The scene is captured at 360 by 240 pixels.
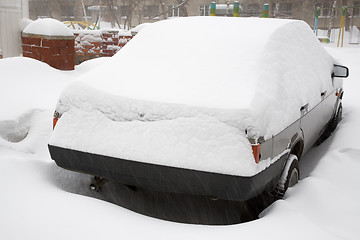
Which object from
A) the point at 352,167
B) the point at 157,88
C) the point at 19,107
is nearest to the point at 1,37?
the point at 19,107

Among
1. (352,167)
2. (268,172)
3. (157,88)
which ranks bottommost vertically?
(352,167)

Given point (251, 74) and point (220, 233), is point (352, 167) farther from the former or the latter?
point (220, 233)

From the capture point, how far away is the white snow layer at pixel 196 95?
268cm

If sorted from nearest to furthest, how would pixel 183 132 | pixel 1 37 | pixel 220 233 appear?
pixel 220 233 → pixel 183 132 → pixel 1 37

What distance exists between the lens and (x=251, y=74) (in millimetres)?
3094

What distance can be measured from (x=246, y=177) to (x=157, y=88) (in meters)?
0.99

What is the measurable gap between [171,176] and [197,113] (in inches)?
18.8

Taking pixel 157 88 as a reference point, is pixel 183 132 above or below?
below

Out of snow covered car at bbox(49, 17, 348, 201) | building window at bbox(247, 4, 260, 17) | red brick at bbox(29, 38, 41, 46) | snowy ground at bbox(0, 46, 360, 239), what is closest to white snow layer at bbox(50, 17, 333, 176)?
snow covered car at bbox(49, 17, 348, 201)

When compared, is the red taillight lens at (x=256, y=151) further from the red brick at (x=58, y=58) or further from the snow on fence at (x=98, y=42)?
the snow on fence at (x=98, y=42)

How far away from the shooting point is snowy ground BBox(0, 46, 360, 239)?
2479 millimetres

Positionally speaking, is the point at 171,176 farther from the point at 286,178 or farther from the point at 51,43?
the point at 51,43

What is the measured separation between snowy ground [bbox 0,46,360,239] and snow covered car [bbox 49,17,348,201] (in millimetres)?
250

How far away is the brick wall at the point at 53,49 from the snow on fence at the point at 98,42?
3000 millimetres
